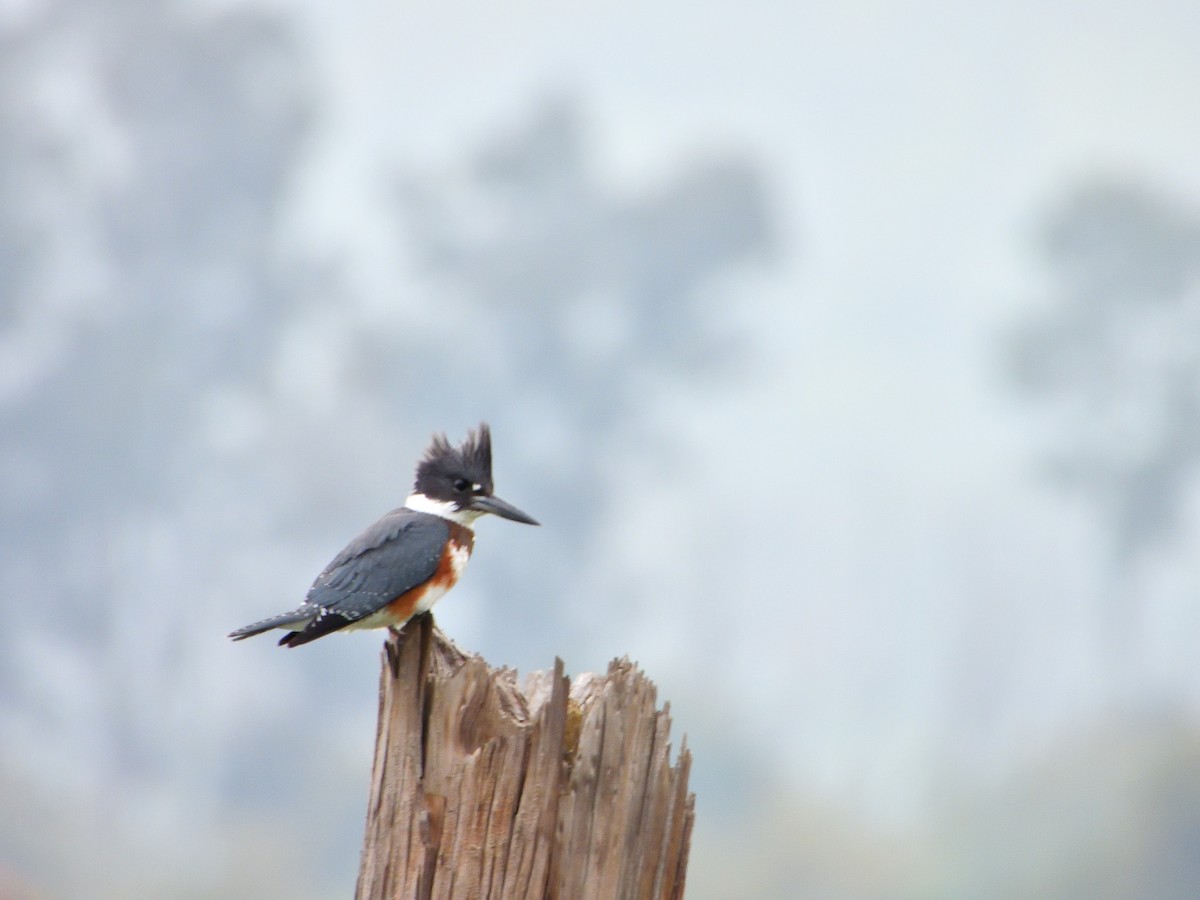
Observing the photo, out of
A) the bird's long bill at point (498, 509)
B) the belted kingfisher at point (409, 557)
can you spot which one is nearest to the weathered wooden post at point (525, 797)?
the belted kingfisher at point (409, 557)

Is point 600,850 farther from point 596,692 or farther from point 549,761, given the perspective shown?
point 596,692

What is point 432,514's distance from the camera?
15.4ft

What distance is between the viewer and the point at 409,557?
4.31 m

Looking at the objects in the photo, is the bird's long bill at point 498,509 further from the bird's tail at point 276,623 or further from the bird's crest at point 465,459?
the bird's tail at point 276,623

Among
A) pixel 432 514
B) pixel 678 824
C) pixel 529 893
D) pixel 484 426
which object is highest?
pixel 484 426

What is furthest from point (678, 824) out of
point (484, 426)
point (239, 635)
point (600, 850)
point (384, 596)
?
point (484, 426)

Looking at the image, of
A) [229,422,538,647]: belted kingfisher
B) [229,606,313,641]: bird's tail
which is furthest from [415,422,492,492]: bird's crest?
[229,606,313,641]: bird's tail

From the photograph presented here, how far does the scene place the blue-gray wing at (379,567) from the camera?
4.17 meters

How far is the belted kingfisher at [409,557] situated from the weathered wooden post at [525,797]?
2.01ft

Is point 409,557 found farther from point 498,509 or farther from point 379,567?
point 498,509

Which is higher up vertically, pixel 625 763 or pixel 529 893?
pixel 625 763

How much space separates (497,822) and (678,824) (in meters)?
0.56

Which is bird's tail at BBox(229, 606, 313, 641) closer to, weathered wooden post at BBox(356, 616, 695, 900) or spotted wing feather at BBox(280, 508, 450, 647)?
spotted wing feather at BBox(280, 508, 450, 647)

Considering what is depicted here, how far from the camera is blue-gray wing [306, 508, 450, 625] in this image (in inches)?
164
